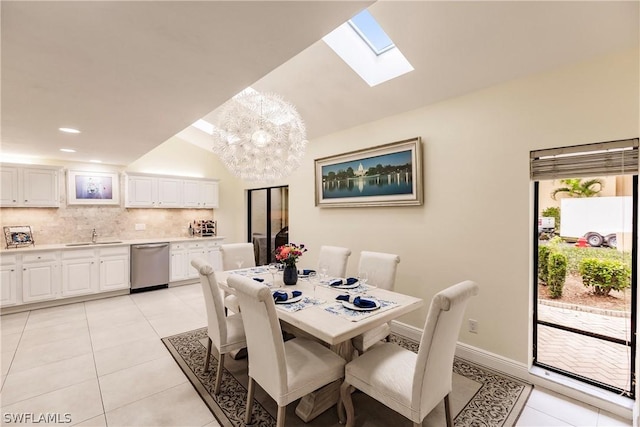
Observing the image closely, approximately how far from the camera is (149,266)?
17.6 feet

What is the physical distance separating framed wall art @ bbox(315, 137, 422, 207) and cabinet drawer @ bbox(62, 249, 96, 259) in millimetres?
3865

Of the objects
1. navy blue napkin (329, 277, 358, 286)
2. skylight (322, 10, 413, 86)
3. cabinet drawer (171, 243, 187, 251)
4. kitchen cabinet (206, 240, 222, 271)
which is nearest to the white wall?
skylight (322, 10, 413, 86)

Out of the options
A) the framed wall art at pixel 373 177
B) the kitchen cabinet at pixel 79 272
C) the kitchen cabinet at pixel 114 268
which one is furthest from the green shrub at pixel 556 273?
the kitchen cabinet at pixel 79 272

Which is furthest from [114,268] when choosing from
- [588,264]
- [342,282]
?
[588,264]

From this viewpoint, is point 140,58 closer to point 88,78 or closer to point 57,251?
point 88,78

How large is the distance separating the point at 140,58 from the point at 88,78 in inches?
23.4

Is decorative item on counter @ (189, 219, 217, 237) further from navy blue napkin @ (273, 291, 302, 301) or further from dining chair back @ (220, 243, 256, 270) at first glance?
navy blue napkin @ (273, 291, 302, 301)

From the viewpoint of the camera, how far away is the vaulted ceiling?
1534mm

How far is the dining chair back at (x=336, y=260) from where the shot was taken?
348cm

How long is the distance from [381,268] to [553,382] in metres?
1.67

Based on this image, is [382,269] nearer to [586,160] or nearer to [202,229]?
[586,160]

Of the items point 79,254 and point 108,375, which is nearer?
point 108,375

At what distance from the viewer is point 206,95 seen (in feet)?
8.12

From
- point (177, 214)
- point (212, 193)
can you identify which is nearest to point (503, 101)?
point (212, 193)
